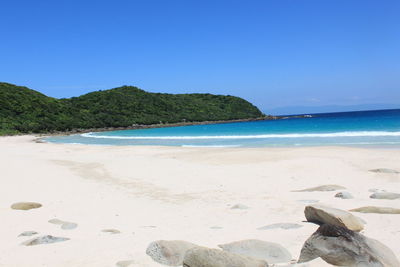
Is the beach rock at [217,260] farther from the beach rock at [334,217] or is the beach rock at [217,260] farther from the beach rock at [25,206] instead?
the beach rock at [25,206]

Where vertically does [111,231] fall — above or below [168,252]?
below

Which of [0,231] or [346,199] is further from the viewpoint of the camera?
[346,199]

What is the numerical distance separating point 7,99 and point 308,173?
6846 cm

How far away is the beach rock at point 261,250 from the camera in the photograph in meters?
4.56

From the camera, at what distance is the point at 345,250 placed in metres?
4.05

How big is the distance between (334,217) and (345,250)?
1574 millimetres

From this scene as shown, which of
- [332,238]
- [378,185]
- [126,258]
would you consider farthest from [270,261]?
[378,185]

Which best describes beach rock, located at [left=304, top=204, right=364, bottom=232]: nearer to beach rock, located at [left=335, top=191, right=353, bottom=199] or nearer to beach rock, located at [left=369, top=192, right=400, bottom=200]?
beach rock, located at [left=335, top=191, right=353, bottom=199]

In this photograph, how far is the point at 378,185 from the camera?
970cm

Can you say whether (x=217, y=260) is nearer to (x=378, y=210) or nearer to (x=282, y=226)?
(x=282, y=226)

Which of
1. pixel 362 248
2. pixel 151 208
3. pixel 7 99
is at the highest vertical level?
pixel 7 99

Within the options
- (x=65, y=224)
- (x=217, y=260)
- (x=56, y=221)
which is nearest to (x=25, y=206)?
(x=56, y=221)

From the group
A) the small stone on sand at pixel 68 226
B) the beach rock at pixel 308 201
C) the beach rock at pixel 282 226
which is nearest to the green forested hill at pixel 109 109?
the small stone on sand at pixel 68 226

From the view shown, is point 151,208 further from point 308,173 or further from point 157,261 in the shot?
point 308,173
